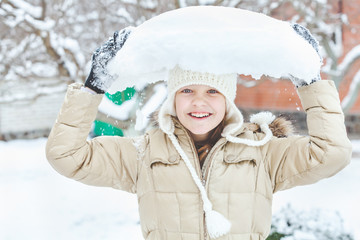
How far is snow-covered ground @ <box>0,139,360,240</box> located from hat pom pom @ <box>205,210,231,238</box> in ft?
9.43

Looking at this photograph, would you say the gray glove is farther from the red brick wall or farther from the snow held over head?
the red brick wall

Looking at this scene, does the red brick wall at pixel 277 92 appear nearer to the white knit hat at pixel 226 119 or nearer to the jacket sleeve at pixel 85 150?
the white knit hat at pixel 226 119

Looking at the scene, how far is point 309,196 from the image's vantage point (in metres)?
5.22

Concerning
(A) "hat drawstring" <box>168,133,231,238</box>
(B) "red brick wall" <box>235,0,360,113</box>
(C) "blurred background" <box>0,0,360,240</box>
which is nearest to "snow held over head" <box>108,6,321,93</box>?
(A) "hat drawstring" <box>168,133,231,238</box>

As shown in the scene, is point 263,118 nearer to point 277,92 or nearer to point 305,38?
point 305,38

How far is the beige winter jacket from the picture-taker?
4.81 feet

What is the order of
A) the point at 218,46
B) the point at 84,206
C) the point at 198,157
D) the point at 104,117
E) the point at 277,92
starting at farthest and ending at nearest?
the point at 277,92, the point at 84,206, the point at 104,117, the point at 198,157, the point at 218,46

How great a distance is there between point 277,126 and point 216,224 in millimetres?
546

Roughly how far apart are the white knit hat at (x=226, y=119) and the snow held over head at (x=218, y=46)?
13 centimetres

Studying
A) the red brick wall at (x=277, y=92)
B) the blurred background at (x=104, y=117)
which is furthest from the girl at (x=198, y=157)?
the red brick wall at (x=277, y=92)

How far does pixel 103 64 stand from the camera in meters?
1.48

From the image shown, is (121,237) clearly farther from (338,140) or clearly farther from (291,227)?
(338,140)

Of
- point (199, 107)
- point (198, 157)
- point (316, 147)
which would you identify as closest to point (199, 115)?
point (199, 107)

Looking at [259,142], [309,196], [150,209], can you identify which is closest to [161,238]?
[150,209]
